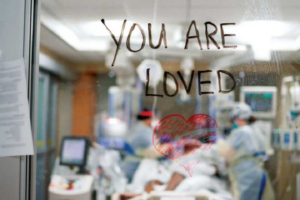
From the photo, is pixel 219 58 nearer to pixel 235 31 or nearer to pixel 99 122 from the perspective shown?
pixel 235 31

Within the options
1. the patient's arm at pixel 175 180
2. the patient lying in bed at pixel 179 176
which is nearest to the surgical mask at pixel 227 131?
the patient lying in bed at pixel 179 176

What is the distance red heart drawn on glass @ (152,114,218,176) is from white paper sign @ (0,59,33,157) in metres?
0.47

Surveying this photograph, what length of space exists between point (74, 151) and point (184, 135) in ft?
4.41

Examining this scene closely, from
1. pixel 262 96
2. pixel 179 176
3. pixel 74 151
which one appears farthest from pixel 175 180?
pixel 262 96

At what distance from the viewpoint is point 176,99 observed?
1.14 m

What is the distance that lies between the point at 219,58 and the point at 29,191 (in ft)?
2.48

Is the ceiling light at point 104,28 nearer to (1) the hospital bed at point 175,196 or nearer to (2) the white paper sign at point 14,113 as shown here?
(2) the white paper sign at point 14,113

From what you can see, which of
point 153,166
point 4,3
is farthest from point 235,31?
point 153,166

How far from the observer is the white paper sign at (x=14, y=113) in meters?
0.95

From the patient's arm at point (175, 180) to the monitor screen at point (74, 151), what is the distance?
658 mm

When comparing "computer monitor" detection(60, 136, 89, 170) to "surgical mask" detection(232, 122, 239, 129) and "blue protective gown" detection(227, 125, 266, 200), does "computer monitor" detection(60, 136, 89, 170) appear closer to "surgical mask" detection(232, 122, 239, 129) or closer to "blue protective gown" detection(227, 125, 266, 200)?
"blue protective gown" detection(227, 125, 266, 200)

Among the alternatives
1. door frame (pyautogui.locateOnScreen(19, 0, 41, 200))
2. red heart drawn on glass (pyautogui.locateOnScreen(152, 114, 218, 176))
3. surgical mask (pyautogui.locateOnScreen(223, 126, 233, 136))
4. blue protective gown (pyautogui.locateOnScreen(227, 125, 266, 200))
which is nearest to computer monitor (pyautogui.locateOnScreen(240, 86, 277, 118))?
red heart drawn on glass (pyautogui.locateOnScreen(152, 114, 218, 176))

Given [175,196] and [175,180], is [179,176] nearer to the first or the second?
[175,180]

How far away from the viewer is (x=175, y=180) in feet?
A: 6.24
